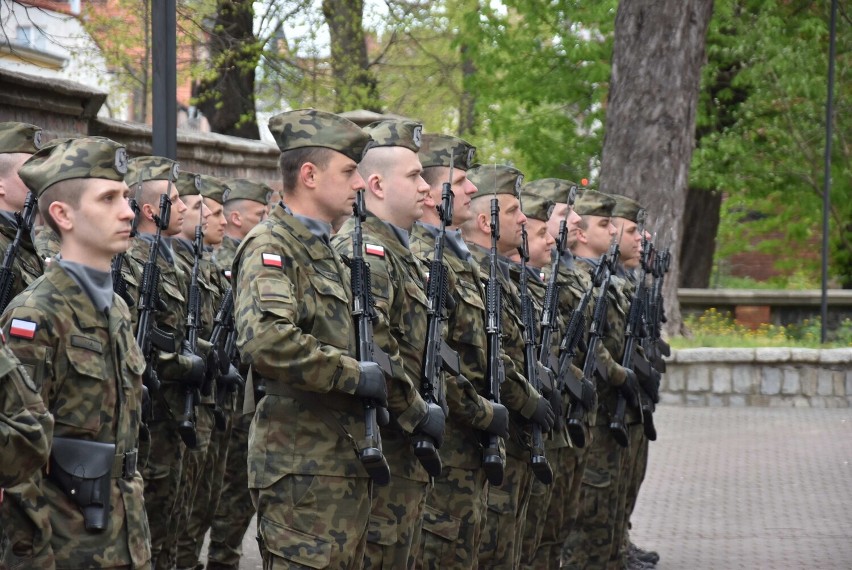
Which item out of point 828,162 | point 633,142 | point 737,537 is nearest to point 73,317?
point 737,537

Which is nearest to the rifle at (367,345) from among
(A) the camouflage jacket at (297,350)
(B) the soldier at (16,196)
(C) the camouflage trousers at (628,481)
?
(A) the camouflage jacket at (297,350)

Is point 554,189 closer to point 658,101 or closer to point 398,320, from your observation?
point 398,320

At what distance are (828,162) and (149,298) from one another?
14127mm

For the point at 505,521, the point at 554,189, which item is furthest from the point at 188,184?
the point at 505,521

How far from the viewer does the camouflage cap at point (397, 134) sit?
18.0 ft

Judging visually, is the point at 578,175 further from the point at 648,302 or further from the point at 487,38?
the point at 648,302

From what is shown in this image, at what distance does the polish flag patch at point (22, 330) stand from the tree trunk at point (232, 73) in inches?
527

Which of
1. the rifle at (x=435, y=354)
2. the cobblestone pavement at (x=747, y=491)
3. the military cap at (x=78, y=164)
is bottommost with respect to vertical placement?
the cobblestone pavement at (x=747, y=491)

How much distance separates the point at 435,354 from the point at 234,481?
3.51 meters

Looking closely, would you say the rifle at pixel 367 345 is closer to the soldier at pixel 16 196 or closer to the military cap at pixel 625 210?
the soldier at pixel 16 196

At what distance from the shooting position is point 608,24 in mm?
20922

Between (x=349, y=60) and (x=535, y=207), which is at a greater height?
(x=349, y=60)

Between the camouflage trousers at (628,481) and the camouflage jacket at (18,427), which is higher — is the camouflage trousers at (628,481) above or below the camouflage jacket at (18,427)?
below

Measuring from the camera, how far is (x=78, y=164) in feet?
14.7
